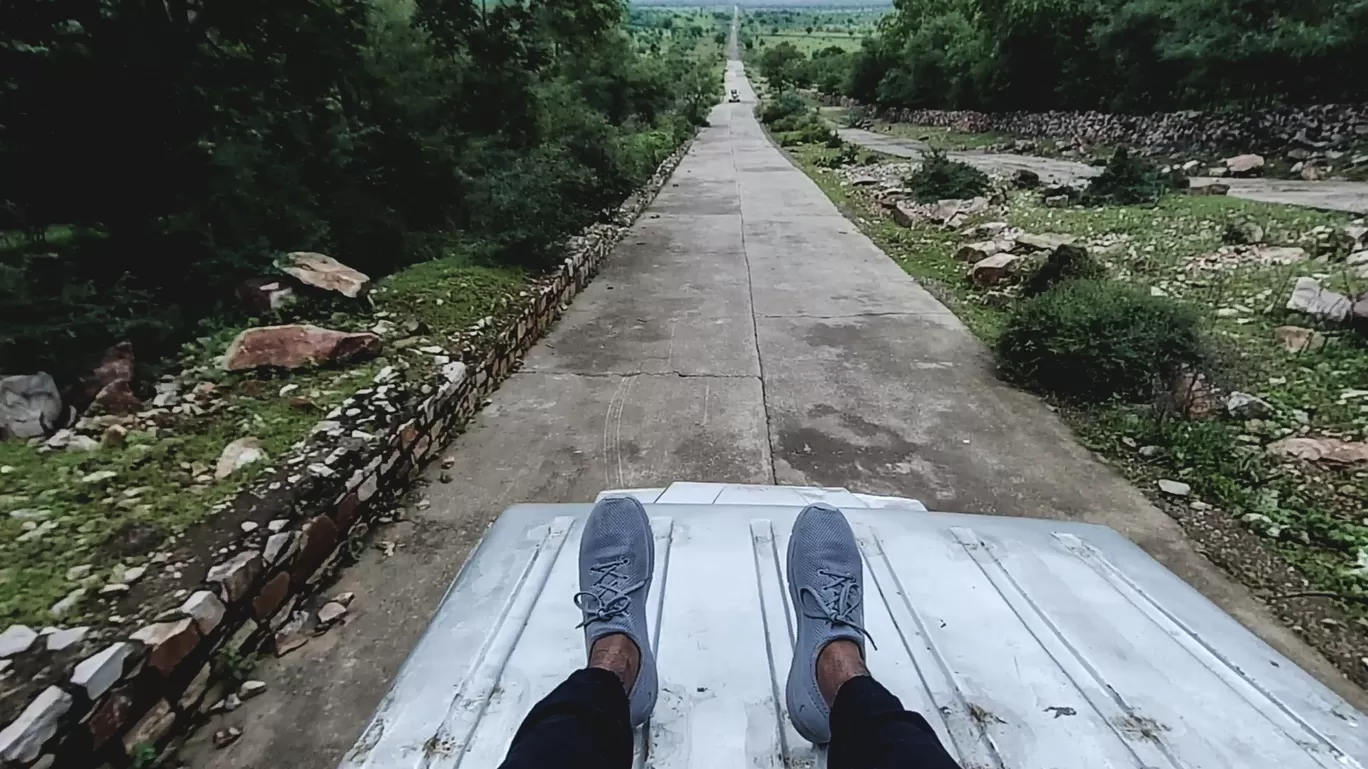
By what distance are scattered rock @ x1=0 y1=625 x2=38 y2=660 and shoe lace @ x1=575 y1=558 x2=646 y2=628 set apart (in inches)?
53.5

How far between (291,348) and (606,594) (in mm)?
2750

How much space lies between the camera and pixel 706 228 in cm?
938

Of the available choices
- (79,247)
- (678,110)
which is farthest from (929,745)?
(678,110)

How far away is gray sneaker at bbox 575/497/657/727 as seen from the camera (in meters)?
1.43

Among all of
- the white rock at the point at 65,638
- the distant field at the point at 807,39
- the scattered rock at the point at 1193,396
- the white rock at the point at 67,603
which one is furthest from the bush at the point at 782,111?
the distant field at the point at 807,39

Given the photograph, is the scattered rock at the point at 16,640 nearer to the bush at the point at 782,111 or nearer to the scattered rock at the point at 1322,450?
the scattered rock at the point at 1322,450

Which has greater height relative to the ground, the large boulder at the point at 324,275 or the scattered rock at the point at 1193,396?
the large boulder at the point at 324,275

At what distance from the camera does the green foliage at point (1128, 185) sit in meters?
9.66

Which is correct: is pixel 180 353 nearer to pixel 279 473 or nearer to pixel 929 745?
pixel 279 473

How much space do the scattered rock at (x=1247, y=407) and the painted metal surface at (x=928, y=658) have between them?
228cm

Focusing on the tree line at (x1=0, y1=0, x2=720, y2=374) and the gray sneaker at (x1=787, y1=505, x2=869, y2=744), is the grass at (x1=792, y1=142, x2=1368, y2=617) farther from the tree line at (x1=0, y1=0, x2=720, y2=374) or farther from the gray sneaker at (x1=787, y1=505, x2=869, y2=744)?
the tree line at (x1=0, y1=0, x2=720, y2=374)

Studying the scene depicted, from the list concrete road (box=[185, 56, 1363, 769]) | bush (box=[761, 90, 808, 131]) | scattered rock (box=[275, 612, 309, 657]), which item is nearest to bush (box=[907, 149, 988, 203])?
concrete road (box=[185, 56, 1363, 769])

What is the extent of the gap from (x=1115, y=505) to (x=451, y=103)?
6.78 metres

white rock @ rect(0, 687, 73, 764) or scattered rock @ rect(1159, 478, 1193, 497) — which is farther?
scattered rock @ rect(1159, 478, 1193, 497)
